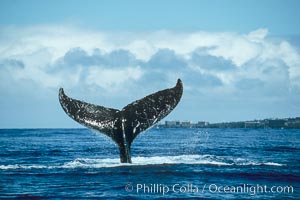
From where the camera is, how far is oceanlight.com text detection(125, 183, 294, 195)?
1262 cm

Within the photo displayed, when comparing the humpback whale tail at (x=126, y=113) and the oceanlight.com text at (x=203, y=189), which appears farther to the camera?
the humpback whale tail at (x=126, y=113)

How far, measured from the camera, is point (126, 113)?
14.6 m

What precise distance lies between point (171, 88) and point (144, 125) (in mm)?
1232

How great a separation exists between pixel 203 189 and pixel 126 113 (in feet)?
10.1

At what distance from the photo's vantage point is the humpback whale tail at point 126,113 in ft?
46.8

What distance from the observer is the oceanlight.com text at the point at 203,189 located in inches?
497

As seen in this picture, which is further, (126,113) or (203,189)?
(126,113)

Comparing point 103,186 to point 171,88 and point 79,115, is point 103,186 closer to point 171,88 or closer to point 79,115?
point 79,115

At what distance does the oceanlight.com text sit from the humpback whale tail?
188cm

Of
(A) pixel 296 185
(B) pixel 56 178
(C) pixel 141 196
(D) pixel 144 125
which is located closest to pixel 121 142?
(D) pixel 144 125

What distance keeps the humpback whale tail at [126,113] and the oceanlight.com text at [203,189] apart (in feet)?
6.16

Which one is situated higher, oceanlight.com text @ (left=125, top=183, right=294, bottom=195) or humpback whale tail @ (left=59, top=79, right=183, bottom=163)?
humpback whale tail @ (left=59, top=79, right=183, bottom=163)

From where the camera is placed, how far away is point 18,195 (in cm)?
1231

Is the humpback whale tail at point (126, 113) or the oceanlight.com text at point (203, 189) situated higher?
the humpback whale tail at point (126, 113)
